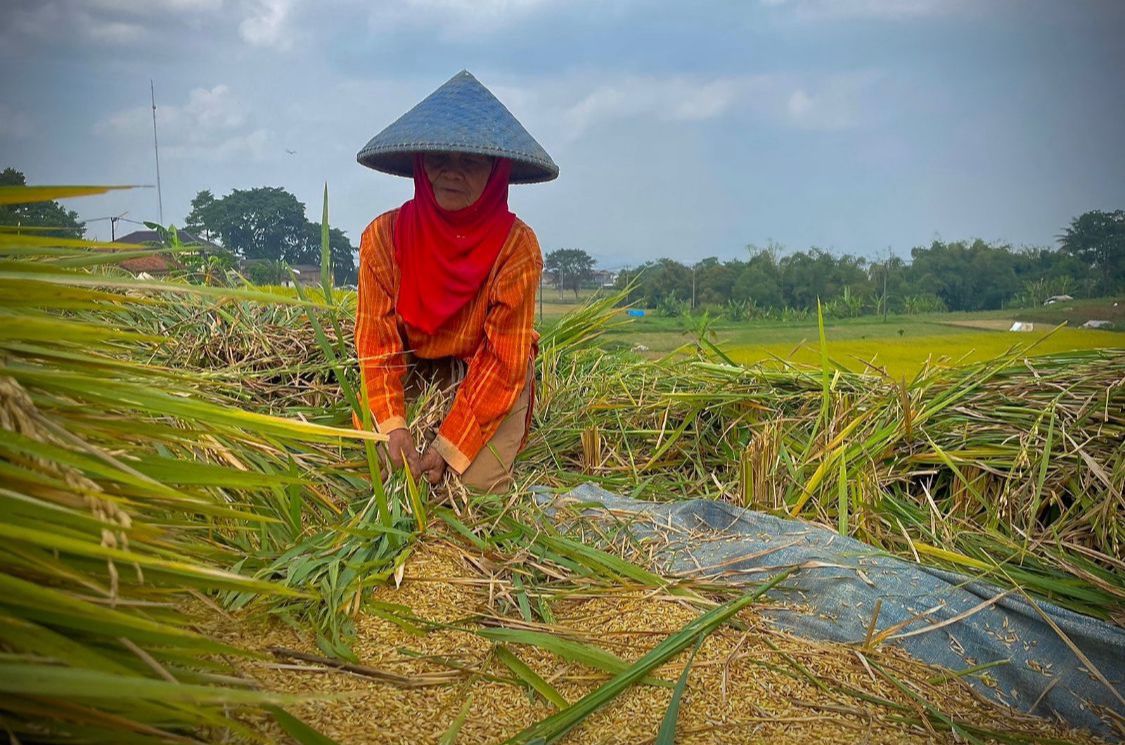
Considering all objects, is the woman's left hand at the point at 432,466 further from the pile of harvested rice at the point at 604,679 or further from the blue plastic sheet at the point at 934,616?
the blue plastic sheet at the point at 934,616

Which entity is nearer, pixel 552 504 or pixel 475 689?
pixel 475 689

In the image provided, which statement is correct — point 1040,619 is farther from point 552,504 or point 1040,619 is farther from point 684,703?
point 552,504

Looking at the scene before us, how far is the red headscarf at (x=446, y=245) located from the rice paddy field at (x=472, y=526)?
16.4 inches

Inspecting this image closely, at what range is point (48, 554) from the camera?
1.09m

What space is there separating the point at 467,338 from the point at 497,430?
34 cm

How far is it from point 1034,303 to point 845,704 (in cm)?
392

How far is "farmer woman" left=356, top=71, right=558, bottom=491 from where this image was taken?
2.99 meters

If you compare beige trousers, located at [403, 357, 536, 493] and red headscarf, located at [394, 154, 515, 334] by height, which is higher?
Result: red headscarf, located at [394, 154, 515, 334]

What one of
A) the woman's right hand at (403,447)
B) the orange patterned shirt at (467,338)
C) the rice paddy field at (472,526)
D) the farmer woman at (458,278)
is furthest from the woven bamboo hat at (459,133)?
the woman's right hand at (403,447)

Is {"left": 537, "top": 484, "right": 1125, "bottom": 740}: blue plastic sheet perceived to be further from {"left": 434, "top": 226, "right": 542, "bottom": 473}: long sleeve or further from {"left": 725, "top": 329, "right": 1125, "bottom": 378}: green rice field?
{"left": 725, "top": 329, "right": 1125, "bottom": 378}: green rice field

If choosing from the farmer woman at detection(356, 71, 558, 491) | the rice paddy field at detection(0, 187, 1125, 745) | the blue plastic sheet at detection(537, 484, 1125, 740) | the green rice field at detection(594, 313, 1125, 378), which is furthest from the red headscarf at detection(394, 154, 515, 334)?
the green rice field at detection(594, 313, 1125, 378)

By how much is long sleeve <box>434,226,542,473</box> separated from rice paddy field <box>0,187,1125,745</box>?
206mm

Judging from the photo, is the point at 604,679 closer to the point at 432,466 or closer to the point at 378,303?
the point at 432,466

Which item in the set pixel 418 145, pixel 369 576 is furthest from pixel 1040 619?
pixel 418 145
